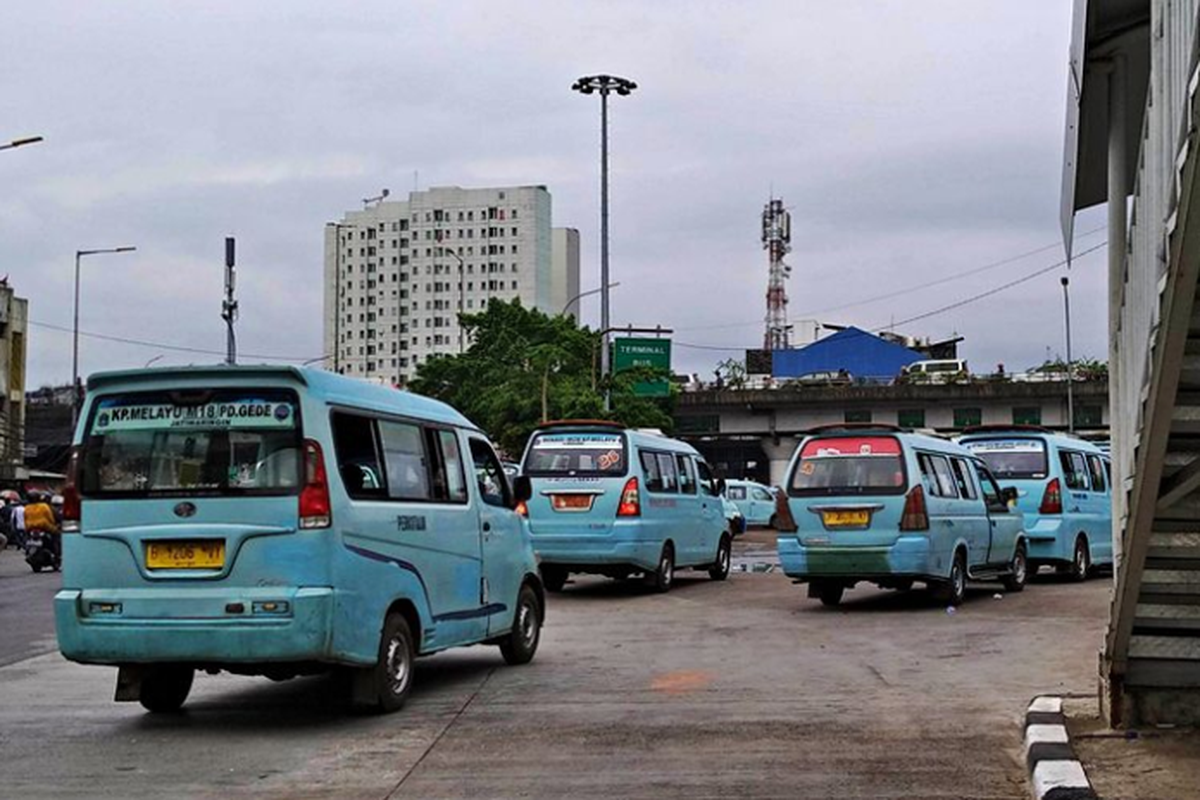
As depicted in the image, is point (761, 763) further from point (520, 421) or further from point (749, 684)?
point (520, 421)

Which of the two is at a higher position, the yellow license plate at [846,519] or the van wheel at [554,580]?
the yellow license plate at [846,519]

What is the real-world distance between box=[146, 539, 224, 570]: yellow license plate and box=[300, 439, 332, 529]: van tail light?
1.75ft

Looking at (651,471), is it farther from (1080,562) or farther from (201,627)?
(201,627)

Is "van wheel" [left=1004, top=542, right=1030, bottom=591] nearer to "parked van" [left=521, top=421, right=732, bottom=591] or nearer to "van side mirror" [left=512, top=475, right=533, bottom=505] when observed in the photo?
"parked van" [left=521, top=421, right=732, bottom=591]

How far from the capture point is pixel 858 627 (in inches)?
611

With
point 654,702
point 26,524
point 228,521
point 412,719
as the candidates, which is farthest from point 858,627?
point 26,524

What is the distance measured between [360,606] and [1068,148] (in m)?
5.01

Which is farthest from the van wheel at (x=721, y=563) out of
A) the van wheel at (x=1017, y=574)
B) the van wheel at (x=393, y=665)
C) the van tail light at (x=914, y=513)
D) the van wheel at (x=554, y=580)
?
the van wheel at (x=393, y=665)

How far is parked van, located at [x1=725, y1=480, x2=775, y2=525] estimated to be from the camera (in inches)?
1766

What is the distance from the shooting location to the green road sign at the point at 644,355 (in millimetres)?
49094

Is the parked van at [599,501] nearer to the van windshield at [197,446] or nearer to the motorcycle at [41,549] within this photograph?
the van windshield at [197,446]

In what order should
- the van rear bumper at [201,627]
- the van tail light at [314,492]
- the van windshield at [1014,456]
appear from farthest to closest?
the van windshield at [1014,456]
the van tail light at [314,492]
the van rear bumper at [201,627]

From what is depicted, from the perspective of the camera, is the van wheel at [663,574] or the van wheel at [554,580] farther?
the van wheel at [554,580]

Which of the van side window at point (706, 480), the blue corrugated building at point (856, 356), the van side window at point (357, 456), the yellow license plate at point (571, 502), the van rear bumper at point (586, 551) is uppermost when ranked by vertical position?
the blue corrugated building at point (856, 356)
